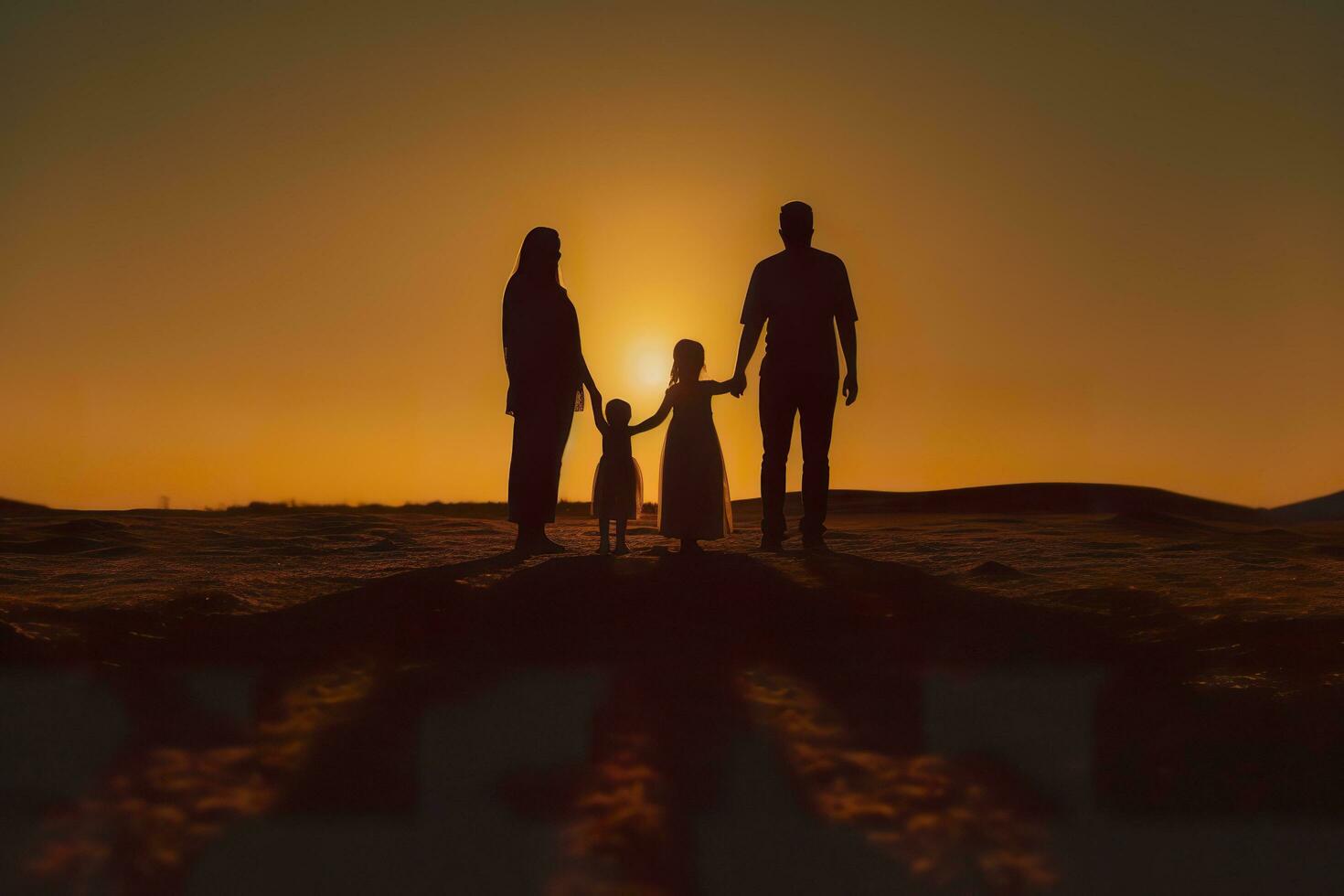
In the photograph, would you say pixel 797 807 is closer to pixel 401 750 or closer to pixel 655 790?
pixel 655 790

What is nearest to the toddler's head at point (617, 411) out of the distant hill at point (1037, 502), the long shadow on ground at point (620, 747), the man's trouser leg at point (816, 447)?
the man's trouser leg at point (816, 447)

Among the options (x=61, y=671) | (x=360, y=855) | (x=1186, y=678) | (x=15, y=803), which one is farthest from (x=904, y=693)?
(x=61, y=671)

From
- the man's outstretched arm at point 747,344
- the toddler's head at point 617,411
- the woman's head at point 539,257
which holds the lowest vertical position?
the toddler's head at point 617,411

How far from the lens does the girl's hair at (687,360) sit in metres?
11.8

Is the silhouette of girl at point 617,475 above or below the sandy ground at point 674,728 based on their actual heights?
above

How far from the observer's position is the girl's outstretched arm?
39.3 ft

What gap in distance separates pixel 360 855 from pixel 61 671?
11.1ft

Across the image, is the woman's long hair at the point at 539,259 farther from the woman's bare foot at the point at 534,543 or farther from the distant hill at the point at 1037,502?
the distant hill at the point at 1037,502

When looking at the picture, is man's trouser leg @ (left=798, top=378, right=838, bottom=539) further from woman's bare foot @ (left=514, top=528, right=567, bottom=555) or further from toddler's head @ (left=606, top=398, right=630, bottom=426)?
woman's bare foot @ (left=514, top=528, right=567, bottom=555)

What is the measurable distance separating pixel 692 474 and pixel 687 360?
3.36 ft

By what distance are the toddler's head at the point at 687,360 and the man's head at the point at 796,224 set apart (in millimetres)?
1411

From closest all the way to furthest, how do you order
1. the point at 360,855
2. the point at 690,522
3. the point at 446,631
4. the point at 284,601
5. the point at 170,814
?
1. the point at 360,855
2. the point at 170,814
3. the point at 446,631
4. the point at 284,601
5. the point at 690,522

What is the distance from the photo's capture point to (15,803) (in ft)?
15.3

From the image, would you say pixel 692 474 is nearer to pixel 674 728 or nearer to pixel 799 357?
pixel 799 357
